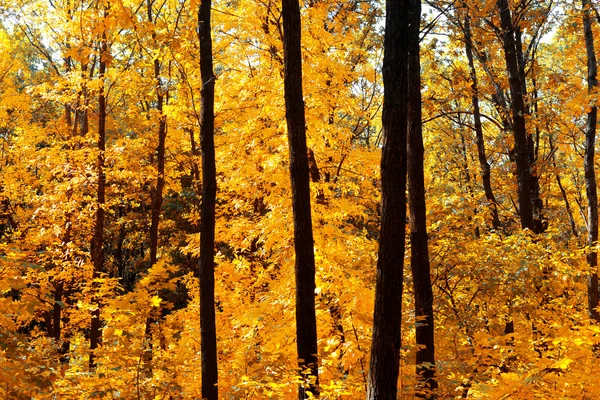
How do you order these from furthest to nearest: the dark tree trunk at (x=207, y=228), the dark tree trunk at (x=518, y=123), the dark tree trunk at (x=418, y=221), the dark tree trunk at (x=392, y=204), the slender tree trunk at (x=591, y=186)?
the slender tree trunk at (x=591, y=186) < the dark tree trunk at (x=518, y=123) < the dark tree trunk at (x=207, y=228) < the dark tree trunk at (x=418, y=221) < the dark tree trunk at (x=392, y=204)

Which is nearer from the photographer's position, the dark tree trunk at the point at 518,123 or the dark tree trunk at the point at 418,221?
the dark tree trunk at the point at 418,221

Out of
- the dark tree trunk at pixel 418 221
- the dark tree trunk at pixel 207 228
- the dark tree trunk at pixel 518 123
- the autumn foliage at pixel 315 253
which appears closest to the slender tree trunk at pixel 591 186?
the autumn foliage at pixel 315 253

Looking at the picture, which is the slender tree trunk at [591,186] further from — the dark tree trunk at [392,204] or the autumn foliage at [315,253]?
the dark tree trunk at [392,204]

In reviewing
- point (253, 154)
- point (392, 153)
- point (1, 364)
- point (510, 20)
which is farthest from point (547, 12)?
point (1, 364)

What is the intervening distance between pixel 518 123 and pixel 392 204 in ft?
22.4

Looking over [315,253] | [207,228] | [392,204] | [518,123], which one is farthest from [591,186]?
[207,228]

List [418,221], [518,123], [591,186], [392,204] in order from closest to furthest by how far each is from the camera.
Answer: [392,204], [418,221], [518,123], [591,186]

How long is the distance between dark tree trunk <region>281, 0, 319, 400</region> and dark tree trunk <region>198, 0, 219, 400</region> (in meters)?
1.37

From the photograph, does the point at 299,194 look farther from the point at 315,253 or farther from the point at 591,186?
the point at 591,186

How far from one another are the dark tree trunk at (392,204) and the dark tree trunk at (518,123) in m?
6.43

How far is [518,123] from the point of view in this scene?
380 inches

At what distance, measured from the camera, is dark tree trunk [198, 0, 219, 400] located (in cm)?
671

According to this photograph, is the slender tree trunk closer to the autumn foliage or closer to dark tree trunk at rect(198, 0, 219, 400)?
the autumn foliage

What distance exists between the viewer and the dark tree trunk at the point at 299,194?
596cm
